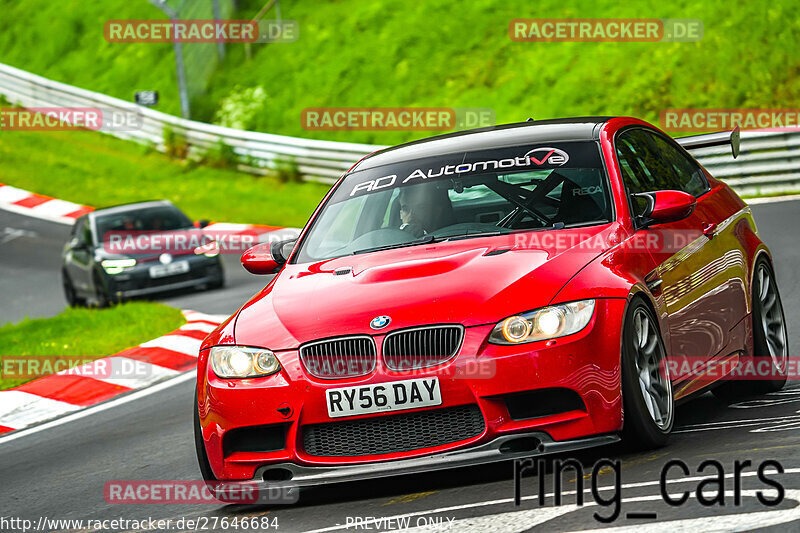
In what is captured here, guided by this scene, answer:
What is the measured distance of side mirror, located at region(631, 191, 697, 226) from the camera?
20.8ft

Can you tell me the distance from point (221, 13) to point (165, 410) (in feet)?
78.1

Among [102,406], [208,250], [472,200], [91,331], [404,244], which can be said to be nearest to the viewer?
[404,244]

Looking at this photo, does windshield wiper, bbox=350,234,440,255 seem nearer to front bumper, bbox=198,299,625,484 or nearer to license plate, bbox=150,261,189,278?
front bumper, bbox=198,299,625,484

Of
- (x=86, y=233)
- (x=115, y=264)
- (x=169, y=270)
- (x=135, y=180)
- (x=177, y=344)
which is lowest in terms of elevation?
(x=177, y=344)

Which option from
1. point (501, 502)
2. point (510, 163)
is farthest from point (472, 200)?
point (501, 502)

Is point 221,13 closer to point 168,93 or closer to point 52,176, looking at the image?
point 168,93

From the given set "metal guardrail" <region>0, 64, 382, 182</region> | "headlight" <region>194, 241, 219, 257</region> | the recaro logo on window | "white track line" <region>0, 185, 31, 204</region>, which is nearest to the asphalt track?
the recaro logo on window

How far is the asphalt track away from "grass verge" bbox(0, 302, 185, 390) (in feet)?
9.38

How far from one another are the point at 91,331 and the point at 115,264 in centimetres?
415

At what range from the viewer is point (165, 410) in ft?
31.5

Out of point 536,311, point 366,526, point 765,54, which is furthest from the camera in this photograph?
point 765,54

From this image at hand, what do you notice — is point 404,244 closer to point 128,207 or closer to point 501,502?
point 501,502

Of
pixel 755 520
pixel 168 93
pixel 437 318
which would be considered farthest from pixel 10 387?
pixel 168 93

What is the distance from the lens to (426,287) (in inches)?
226
